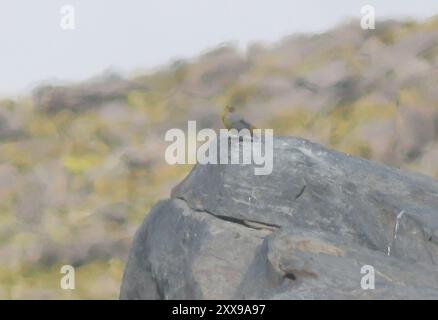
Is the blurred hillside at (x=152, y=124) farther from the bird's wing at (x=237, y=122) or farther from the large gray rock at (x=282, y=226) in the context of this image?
the large gray rock at (x=282, y=226)

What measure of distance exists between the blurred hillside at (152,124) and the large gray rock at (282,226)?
35.3 feet

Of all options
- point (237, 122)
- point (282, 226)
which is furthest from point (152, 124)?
point (282, 226)

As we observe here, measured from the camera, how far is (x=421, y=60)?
41000mm

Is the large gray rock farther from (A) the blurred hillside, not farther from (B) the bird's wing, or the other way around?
(A) the blurred hillside

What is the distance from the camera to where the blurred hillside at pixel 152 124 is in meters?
28.7

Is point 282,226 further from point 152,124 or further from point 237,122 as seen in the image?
point 152,124

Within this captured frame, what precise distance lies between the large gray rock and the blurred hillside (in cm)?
1075

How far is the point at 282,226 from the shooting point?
1277cm

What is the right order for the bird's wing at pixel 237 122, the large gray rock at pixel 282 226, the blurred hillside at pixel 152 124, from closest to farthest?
the large gray rock at pixel 282 226 → the bird's wing at pixel 237 122 → the blurred hillside at pixel 152 124

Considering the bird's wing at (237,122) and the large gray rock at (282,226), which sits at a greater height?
the bird's wing at (237,122)

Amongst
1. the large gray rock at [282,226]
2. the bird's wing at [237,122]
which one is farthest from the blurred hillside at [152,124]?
the large gray rock at [282,226]

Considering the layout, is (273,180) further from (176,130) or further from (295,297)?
(176,130)
